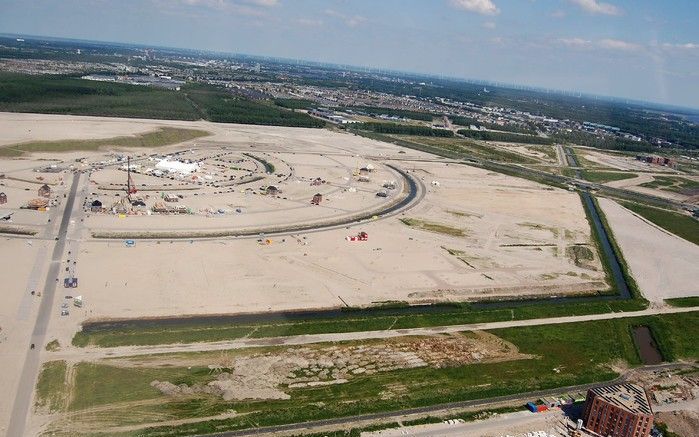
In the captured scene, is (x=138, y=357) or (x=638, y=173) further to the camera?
(x=638, y=173)

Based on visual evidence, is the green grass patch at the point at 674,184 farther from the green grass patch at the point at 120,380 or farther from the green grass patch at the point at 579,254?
the green grass patch at the point at 120,380

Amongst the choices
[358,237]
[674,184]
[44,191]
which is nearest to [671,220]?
[674,184]

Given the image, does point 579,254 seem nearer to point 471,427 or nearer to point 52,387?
point 471,427

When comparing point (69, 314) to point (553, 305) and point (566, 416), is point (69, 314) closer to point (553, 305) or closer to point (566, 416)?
point (566, 416)

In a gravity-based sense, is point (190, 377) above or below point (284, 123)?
below

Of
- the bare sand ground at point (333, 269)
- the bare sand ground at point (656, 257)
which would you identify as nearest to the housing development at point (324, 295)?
the bare sand ground at point (333, 269)

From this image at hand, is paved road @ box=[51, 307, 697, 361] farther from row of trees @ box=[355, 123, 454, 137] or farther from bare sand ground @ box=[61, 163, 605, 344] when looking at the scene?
row of trees @ box=[355, 123, 454, 137]

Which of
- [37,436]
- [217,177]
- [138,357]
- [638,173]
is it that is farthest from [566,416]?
[638,173]
